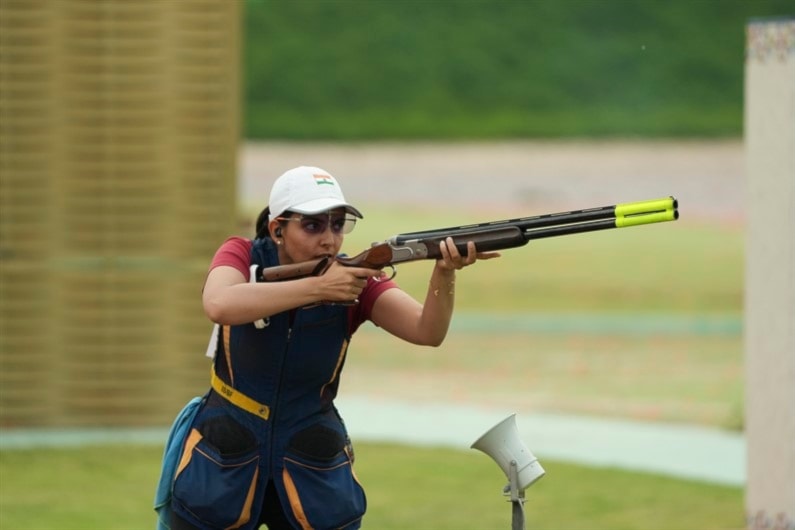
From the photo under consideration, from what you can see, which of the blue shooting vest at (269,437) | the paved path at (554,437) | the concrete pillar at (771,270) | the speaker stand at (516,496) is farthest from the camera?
the paved path at (554,437)

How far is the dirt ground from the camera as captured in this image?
3494 centimetres

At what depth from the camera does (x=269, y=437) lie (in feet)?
14.5

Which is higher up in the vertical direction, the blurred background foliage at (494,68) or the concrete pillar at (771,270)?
the blurred background foliage at (494,68)

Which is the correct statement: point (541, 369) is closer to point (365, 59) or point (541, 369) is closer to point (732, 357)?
point (732, 357)

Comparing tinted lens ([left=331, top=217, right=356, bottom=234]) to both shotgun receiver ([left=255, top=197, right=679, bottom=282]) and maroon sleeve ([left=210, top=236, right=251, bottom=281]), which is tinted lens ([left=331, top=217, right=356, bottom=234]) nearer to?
shotgun receiver ([left=255, top=197, right=679, bottom=282])

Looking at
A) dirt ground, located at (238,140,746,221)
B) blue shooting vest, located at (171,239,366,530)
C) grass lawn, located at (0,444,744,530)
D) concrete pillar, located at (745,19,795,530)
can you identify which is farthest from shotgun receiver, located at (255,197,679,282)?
dirt ground, located at (238,140,746,221)

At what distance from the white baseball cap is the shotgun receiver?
0.46 feet

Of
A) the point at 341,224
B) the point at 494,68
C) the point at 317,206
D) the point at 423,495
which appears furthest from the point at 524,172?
the point at 317,206

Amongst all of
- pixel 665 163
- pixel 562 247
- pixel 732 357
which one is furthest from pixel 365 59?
pixel 732 357

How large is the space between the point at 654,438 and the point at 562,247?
18.6 meters

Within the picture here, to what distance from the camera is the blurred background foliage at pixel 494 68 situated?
40469 mm

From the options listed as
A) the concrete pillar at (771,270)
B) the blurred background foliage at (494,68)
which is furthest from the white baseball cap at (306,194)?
the blurred background foliage at (494,68)

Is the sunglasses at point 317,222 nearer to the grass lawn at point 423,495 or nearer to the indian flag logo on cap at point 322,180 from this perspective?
the indian flag logo on cap at point 322,180

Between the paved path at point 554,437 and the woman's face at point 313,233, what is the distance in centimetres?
559
